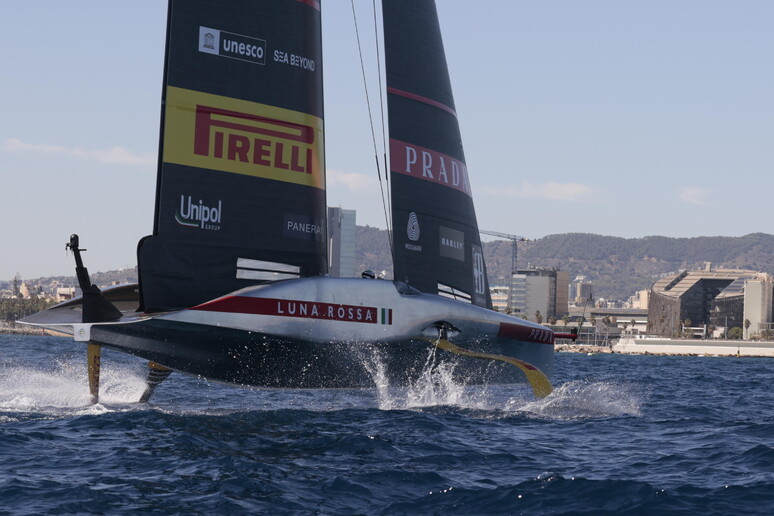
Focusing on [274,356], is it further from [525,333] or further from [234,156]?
[525,333]

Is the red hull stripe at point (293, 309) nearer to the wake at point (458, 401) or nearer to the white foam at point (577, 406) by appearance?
the wake at point (458, 401)

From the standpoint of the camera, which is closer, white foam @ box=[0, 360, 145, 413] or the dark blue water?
the dark blue water

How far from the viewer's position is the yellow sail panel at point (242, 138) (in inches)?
591

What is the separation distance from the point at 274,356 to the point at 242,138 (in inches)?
140

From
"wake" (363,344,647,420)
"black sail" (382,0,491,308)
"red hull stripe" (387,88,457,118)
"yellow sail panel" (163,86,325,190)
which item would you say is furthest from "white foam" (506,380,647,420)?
"red hull stripe" (387,88,457,118)

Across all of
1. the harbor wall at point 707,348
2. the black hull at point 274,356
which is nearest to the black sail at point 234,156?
the black hull at point 274,356

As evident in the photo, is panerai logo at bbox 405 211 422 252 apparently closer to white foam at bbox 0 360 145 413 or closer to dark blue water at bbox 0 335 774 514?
dark blue water at bbox 0 335 774 514

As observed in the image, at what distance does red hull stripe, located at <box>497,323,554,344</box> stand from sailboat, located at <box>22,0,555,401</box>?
40 millimetres

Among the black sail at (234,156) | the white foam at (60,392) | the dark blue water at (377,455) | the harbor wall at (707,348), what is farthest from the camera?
the harbor wall at (707,348)

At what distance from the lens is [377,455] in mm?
11453

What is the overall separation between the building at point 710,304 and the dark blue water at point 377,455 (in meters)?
146

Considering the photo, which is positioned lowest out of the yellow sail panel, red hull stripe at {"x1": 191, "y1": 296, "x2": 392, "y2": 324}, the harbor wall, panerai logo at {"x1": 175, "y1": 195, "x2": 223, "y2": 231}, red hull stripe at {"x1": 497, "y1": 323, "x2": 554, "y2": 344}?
the harbor wall

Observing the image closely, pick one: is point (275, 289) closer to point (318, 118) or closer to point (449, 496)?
point (318, 118)

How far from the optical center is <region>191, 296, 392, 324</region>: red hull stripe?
1414 centimetres
